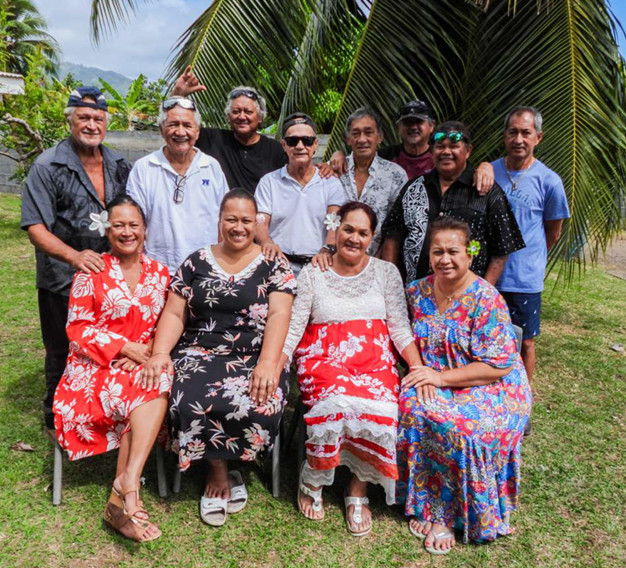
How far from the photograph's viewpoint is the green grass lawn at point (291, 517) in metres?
2.73

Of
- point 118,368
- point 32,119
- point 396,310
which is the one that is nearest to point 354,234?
point 396,310

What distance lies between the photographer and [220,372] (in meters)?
3.00

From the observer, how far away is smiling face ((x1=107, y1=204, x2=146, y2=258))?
3.14m

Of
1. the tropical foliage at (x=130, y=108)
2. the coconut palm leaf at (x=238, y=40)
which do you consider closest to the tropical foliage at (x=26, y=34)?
the tropical foliage at (x=130, y=108)

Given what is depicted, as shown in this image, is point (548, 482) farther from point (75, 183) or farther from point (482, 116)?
point (75, 183)

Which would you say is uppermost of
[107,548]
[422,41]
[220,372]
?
[422,41]

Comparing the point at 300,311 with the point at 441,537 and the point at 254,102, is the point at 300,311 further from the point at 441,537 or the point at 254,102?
the point at 254,102

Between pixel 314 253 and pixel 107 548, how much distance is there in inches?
82.4

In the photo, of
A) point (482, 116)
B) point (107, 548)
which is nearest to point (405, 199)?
point (482, 116)

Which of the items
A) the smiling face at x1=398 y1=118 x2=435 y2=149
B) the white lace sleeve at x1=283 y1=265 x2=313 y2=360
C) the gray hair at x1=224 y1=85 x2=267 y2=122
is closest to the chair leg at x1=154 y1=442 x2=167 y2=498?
the white lace sleeve at x1=283 y1=265 x2=313 y2=360

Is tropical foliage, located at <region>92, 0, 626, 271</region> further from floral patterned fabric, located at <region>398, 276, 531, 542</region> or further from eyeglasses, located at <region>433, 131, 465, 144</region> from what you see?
floral patterned fabric, located at <region>398, 276, 531, 542</region>

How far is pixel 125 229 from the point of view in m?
3.14

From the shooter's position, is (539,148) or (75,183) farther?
(539,148)

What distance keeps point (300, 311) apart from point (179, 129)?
4.58 ft
